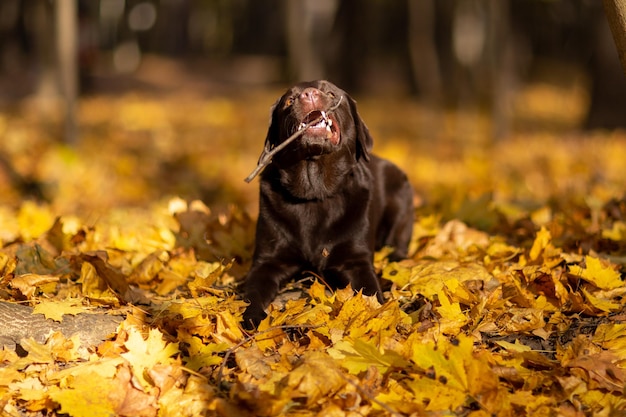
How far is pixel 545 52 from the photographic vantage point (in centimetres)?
5203

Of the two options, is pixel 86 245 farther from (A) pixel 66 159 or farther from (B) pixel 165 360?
(A) pixel 66 159

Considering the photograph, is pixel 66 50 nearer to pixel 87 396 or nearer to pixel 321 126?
pixel 321 126

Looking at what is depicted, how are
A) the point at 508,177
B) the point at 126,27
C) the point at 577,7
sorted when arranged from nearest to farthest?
the point at 508,177 → the point at 577,7 → the point at 126,27

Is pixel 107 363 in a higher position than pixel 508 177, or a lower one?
higher

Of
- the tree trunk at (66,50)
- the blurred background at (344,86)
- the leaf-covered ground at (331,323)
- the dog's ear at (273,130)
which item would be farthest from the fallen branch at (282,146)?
the tree trunk at (66,50)

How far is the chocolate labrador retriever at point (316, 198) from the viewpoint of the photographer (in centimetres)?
383

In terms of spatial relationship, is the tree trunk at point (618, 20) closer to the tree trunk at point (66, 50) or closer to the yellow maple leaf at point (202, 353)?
the yellow maple leaf at point (202, 353)

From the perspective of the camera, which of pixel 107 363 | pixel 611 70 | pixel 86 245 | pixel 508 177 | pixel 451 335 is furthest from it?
pixel 611 70

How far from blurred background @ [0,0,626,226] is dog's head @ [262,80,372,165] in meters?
1.77

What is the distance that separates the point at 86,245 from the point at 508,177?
7.05m

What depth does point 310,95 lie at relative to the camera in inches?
149

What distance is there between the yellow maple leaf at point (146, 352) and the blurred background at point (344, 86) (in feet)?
10.7

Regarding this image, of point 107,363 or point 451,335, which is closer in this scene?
point 107,363

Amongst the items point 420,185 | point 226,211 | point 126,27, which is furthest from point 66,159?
point 126,27
